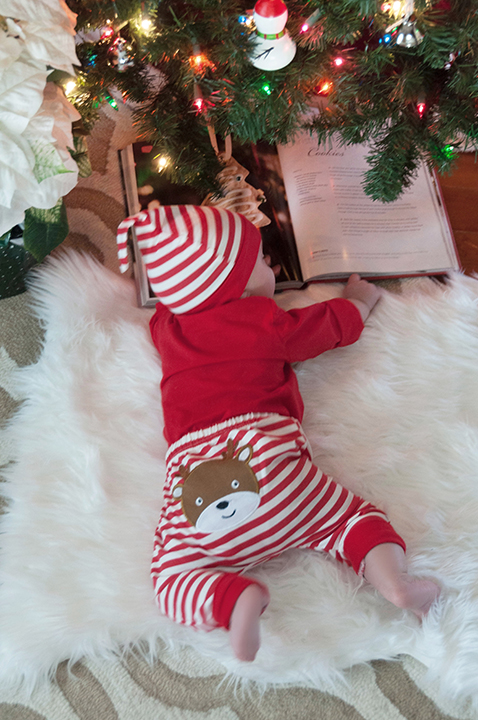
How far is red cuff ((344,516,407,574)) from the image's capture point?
2.35ft

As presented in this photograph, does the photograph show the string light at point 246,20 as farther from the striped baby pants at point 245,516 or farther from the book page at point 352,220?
the striped baby pants at point 245,516

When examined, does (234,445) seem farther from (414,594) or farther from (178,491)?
(414,594)

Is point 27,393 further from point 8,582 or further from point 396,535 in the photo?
point 396,535

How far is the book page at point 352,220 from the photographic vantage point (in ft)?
3.38

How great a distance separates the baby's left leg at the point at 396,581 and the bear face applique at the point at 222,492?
0.18 metres

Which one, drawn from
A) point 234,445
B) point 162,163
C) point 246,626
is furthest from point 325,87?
point 246,626

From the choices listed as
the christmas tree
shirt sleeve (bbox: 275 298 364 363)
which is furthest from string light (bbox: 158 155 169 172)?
shirt sleeve (bbox: 275 298 364 363)

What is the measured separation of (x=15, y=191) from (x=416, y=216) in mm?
765

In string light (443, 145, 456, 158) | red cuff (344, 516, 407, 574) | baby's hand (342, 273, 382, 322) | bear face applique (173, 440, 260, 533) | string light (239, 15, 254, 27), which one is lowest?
red cuff (344, 516, 407, 574)

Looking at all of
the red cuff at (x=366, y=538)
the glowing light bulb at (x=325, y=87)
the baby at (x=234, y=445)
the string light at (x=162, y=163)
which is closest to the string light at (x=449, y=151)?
the glowing light bulb at (x=325, y=87)

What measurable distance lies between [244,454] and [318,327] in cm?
25

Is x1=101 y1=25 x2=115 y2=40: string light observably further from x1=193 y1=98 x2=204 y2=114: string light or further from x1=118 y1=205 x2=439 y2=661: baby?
x1=118 y1=205 x2=439 y2=661: baby

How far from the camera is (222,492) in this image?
74 cm

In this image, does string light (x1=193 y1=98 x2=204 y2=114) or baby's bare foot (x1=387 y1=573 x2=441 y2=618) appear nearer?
baby's bare foot (x1=387 y1=573 x2=441 y2=618)
